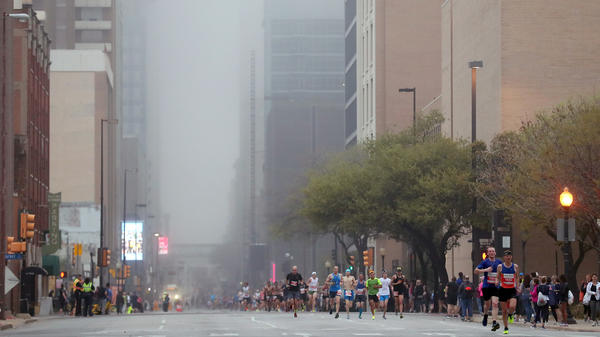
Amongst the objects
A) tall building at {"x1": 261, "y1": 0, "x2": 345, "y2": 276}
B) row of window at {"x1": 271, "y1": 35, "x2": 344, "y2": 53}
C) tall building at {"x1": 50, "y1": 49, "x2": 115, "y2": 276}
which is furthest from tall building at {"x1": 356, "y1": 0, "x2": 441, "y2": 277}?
row of window at {"x1": 271, "y1": 35, "x2": 344, "y2": 53}

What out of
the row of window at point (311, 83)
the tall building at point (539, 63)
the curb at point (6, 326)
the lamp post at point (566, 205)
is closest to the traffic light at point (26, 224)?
the curb at point (6, 326)

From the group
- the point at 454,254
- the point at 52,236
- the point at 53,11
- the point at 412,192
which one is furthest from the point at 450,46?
the point at 53,11

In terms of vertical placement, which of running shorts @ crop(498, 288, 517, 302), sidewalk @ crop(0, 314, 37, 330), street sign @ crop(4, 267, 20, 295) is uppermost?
running shorts @ crop(498, 288, 517, 302)

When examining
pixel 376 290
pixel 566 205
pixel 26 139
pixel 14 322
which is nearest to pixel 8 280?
pixel 14 322

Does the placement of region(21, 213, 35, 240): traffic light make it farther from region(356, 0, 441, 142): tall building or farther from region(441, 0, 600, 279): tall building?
region(356, 0, 441, 142): tall building

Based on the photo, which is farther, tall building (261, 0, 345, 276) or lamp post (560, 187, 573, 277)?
tall building (261, 0, 345, 276)

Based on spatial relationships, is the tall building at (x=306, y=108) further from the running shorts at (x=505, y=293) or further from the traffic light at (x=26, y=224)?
the running shorts at (x=505, y=293)

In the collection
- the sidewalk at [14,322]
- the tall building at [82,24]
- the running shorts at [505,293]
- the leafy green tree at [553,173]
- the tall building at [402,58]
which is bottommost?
the sidewalk at [14,322]

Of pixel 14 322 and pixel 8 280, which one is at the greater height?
pixel 8 280

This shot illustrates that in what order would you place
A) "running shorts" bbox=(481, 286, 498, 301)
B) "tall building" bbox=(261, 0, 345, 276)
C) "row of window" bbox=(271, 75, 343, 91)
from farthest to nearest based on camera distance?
1. "row of window" bbox=(271, 75, 343, 91)
2. "tall building" bbox=(261, 0, 345, 276)
3. "running shorts" bbox=(481, 286, 498, 301)

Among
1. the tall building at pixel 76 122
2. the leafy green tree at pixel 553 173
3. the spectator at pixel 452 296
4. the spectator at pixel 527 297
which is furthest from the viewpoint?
the tall building at pixel 76 122

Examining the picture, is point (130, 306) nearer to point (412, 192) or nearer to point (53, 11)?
point (412, 192)

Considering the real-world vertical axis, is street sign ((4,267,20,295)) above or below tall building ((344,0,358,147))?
below

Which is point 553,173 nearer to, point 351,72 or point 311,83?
point 351,72
